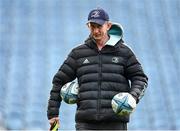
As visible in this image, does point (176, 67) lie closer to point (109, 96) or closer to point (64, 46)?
point (64, 46)

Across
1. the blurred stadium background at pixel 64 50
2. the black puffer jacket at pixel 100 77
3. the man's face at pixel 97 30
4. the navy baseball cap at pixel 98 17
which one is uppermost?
the blurred stadium background at pixel 64 50

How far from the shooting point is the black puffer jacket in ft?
14.3

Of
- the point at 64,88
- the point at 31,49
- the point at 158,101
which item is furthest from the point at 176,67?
the point at 64,88

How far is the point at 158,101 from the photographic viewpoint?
11914mm

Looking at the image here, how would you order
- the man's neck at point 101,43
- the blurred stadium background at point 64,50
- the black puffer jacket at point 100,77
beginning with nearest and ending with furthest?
the black puffer jacket at point 100,77 → the man's neck at point 101,43 → the blurred stadium background at point 64,50

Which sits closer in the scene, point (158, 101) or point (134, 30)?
point (158, 101)

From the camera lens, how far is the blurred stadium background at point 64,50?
11180 mm

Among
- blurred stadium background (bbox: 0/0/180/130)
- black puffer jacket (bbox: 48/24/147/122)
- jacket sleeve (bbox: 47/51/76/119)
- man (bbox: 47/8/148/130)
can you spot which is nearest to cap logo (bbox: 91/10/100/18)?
man (bbox: 47/8/148/130)

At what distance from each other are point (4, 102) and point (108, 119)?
7.20m

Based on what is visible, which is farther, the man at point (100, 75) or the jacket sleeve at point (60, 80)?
the jacket sleeve at point (60, 80)

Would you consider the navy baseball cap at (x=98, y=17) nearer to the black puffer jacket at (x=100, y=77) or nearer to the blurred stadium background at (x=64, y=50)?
the black puffer jacket at (x=100, y=77)

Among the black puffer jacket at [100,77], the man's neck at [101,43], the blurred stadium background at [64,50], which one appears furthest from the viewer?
the blurred stadium background at [64,50]

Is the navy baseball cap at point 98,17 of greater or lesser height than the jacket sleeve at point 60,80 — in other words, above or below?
above

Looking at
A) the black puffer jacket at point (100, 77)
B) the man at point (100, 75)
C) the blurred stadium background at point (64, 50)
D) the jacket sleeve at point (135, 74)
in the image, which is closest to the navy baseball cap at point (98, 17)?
the man at point (100, 75)
